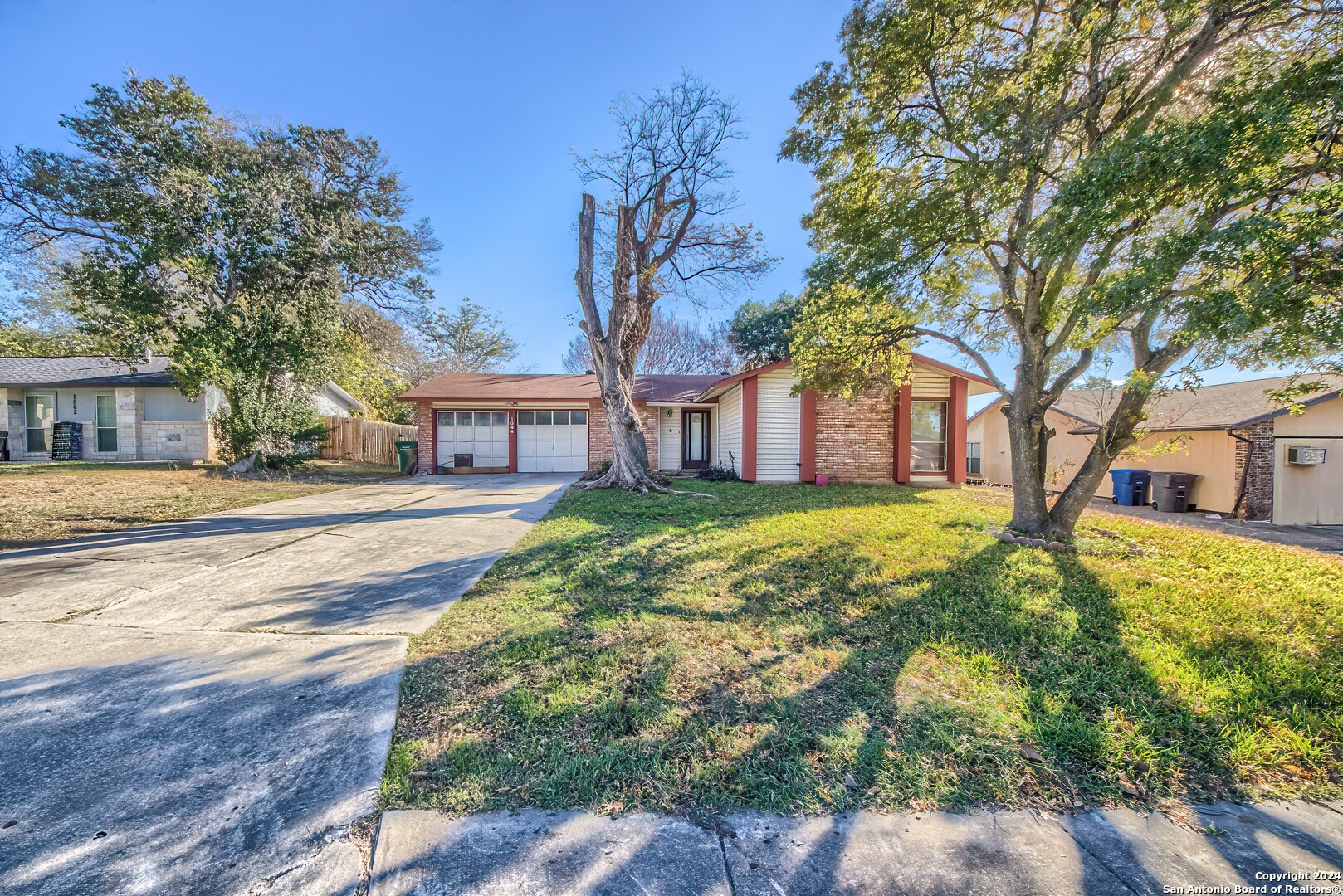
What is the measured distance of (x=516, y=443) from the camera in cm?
1603

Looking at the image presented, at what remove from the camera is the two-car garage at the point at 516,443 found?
1590 cm

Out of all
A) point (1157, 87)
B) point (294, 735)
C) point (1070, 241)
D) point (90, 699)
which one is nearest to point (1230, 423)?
point (1157, 87)

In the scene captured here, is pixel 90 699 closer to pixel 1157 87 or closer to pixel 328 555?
pixel 328 555

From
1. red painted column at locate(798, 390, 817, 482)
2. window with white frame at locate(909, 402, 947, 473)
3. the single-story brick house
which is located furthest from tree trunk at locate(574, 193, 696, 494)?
window with white frame at locate(909, 402, 947, 473)

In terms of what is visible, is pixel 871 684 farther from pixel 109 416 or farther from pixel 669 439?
pixel 109 416

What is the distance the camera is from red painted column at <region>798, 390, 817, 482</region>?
12.1m

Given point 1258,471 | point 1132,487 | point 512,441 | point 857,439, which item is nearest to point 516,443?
point 512,441

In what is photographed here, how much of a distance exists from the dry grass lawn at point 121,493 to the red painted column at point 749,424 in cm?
967

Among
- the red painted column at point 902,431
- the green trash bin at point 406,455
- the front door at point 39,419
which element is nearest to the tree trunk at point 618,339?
the red painted column at point 902,431

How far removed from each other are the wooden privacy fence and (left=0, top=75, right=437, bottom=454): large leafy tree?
626 cm

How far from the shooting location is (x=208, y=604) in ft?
12.0

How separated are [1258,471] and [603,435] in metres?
15.9

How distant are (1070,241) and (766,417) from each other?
793 centimetres

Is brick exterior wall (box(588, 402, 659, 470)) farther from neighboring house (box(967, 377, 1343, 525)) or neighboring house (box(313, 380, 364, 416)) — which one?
neighboring house (box(313, 380, 364, 416))
